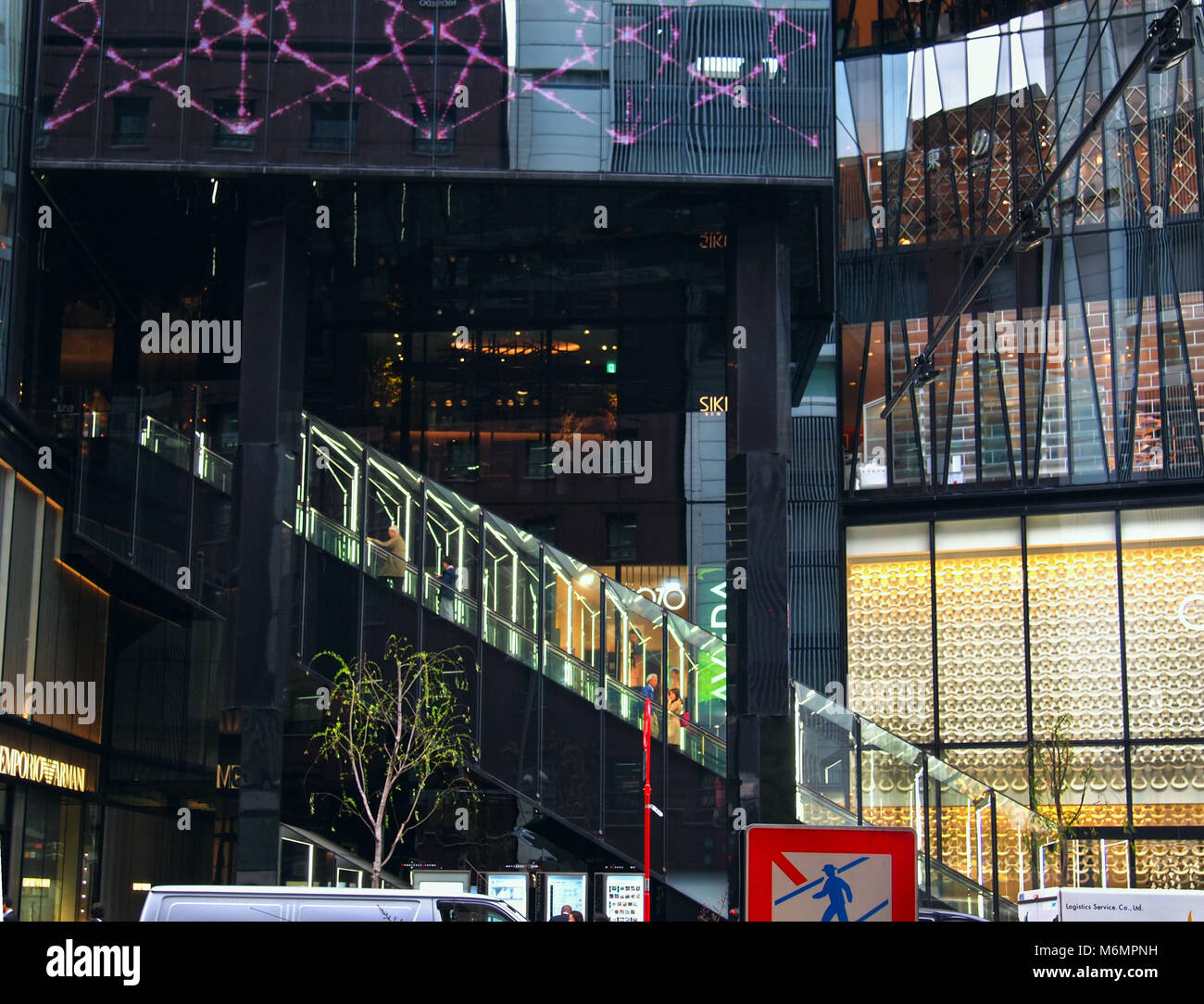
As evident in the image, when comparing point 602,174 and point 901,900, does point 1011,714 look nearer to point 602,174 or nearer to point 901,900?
point 602,174

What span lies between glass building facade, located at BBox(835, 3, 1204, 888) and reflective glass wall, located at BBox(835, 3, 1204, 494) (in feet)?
0.17

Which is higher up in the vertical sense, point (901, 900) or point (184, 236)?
point (184, 236)

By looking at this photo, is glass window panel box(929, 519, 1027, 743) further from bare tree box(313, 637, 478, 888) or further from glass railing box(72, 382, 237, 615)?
glass railing box(72, 382, 237, 615)

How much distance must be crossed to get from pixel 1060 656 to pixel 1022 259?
976cm

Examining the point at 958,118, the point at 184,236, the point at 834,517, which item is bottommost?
the point at 834,517

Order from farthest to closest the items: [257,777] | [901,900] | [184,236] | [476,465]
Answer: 1. [476,465]
2. [184,236]
3. [257,777]
4. [901,900]

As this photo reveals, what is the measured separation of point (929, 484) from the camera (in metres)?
36.8

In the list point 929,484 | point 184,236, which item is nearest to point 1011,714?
point 929,484

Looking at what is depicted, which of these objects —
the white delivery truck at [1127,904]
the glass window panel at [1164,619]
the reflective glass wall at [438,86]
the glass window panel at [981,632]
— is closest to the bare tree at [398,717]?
the reflective glass wall at [438,86]

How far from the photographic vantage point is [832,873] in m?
4.39

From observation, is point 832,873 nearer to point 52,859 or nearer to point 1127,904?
point 1127,904

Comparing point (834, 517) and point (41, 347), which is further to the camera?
point (834, 517)

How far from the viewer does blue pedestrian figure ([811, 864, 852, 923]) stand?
4.36 metres
